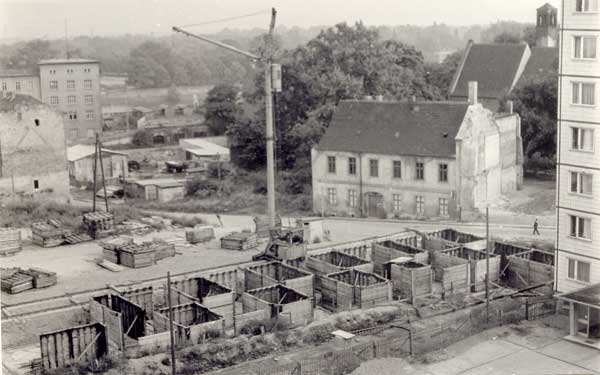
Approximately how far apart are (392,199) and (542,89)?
662 inches

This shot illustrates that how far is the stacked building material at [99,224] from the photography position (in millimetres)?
46094

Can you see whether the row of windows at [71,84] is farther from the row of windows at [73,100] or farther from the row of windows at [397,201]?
the row of windows at [397,201]

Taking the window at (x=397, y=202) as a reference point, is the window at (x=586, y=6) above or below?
above

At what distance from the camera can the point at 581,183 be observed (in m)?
32.7

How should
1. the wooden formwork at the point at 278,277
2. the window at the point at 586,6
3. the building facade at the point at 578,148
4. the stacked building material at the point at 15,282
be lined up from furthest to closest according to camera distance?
the stacked building material at the point at 15,282
the wooden formwork at the point at 278,277
the building facade at the point at 578,148
the window at the point at 586,6

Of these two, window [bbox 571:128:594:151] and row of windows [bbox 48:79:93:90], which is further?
row of windows [bbox 48:79:93:90]

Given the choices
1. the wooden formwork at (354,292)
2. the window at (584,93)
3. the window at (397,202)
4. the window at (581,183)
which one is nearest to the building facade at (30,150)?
the window at (397,202)

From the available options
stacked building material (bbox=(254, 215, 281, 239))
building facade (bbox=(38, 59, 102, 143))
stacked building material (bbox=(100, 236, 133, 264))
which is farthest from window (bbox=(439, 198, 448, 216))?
building facade (bbox=(38, 59, 102, 143))

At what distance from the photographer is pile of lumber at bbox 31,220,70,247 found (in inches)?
1743

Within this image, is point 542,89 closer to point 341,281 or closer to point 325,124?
point 325,124

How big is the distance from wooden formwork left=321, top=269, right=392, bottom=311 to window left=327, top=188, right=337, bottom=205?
1827 centimetres

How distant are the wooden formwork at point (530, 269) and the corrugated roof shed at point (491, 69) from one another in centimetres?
3553

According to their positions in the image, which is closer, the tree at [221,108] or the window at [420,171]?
the window at [420,171]

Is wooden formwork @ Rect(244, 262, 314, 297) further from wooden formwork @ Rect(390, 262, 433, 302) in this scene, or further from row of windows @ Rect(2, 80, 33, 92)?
row of windows @ Rect(2, 80, 33, 92)
